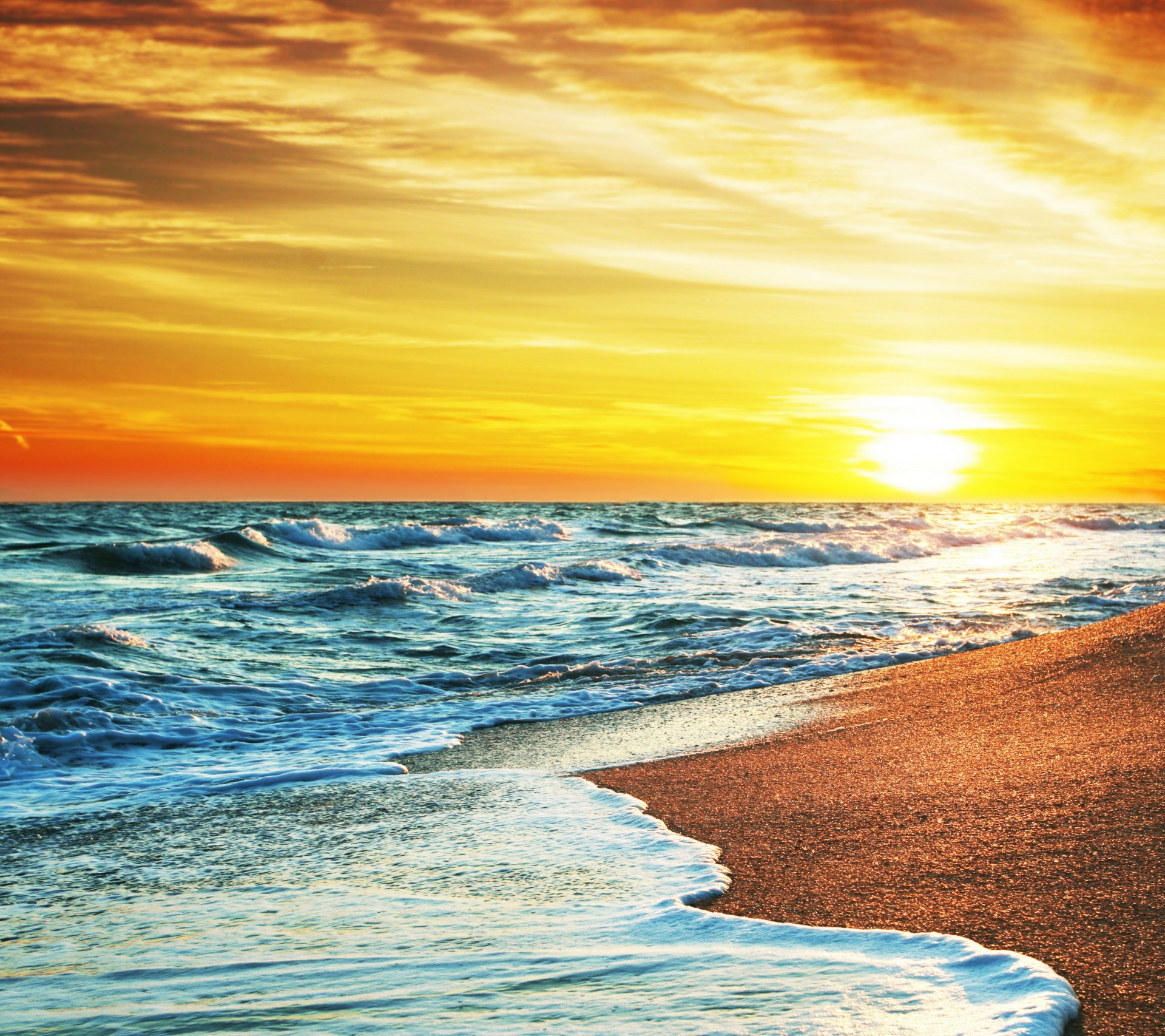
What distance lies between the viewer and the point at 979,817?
3.74 m

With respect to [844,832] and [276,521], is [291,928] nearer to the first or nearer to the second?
[844,832]

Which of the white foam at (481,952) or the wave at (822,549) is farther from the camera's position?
the wave at (822,549)

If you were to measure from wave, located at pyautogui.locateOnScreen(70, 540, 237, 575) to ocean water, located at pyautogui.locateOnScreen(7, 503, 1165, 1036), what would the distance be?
5918 millimetres

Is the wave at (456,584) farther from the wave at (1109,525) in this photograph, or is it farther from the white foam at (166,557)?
the wave at (1109,525)

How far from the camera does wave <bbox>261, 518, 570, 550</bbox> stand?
31.8 metres

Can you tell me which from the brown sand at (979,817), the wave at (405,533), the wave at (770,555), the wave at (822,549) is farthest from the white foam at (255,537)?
the brown sand at (979,817)

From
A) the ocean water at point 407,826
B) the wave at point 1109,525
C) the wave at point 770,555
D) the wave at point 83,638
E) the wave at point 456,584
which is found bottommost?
the wave at point 1109,525

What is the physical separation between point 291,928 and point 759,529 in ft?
129

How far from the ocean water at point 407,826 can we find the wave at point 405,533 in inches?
574

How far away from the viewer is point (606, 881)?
3.45 m

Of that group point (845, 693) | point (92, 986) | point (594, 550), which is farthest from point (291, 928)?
point (594, 550)

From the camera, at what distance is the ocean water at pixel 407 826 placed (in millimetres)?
2471

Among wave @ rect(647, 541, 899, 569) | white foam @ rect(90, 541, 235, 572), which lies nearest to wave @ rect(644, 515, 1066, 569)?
wave @ rect(647, 541, 899, 569)

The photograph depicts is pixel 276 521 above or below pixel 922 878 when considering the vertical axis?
below
